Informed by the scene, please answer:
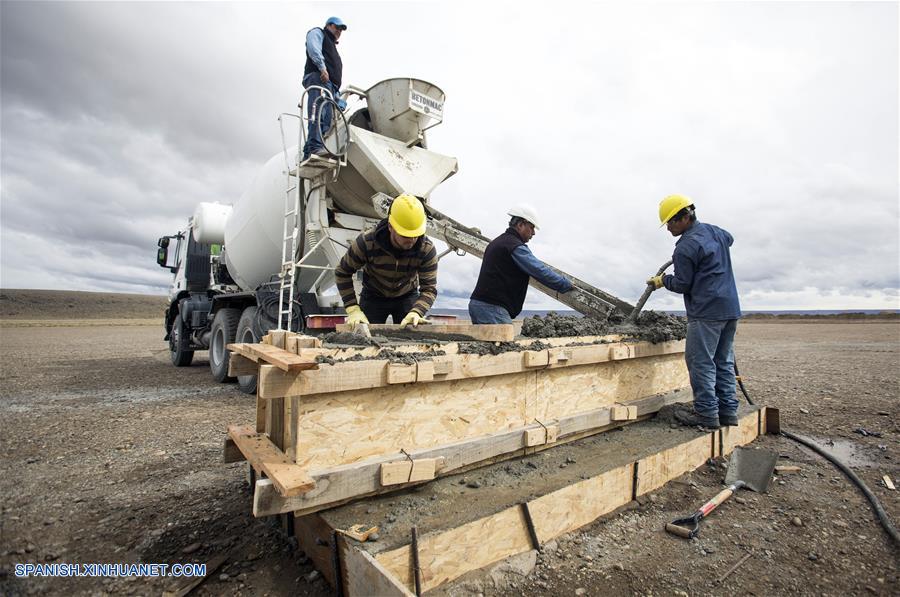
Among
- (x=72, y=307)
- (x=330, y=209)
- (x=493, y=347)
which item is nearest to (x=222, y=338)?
(x=330, y=209)

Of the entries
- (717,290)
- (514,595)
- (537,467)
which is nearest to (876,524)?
(717,290)

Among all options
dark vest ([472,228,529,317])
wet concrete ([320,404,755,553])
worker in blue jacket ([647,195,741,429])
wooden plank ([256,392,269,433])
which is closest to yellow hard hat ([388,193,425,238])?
dark vest ([472,228,529,317])

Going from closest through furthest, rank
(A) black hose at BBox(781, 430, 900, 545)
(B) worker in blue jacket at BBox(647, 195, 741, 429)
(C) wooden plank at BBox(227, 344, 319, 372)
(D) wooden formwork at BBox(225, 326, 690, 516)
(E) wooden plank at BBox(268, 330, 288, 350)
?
(C) wooden plank at BBox(227, 344, 319, 372)
(D) wooden formwork at BBox(225, 326, 690, 516)
(E) wooden plank at BBox(268, 330, 288, 350)
(A) black hose at BBox(781, 430, 900, 545)
(B) worker in blue jacket at BBox(647, 195, 741, 429)

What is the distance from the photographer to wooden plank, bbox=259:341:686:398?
2.10 m

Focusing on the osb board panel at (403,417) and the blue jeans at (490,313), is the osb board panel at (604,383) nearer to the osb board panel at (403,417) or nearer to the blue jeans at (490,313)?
the osb board panel at (403,417)

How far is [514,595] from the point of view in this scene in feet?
6.86

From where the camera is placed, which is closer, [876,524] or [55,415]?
[876,524]

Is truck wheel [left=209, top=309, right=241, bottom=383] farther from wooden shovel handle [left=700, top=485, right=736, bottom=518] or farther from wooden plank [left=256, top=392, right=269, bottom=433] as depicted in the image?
wooden shovel handle [left=700, top=485, right=736, bottom=518]

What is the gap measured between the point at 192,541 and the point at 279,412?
0.95 meters

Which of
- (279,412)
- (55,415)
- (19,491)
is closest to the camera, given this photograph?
(279,412)

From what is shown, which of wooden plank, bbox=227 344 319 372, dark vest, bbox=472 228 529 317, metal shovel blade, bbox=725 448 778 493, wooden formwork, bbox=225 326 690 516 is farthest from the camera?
dark vest, bbox=472 228 529 317

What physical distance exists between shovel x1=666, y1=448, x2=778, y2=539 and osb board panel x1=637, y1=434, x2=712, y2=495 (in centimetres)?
22

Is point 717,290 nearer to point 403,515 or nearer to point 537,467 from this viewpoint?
point 537,467

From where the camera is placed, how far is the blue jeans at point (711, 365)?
383 cm
